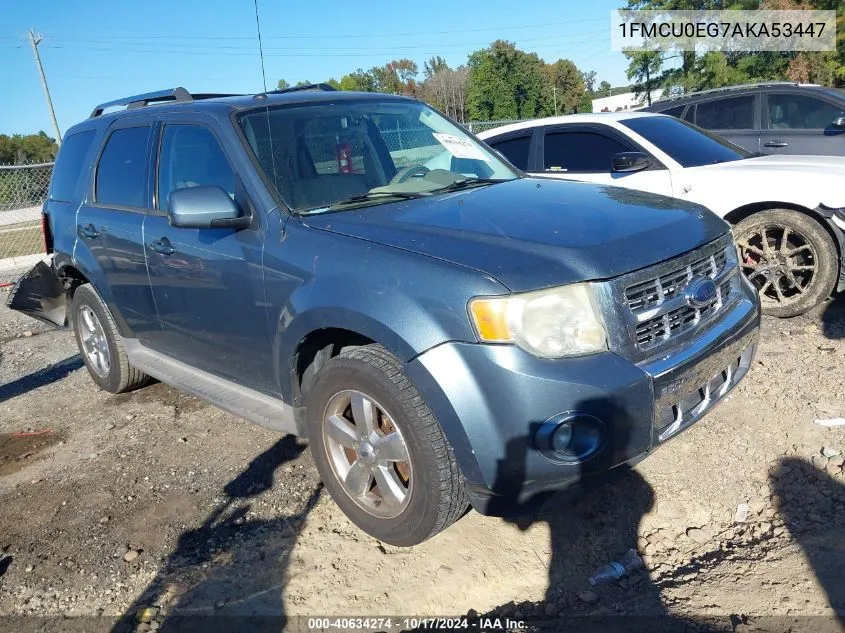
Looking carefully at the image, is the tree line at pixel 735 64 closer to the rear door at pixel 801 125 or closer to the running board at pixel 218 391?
the rear door at pixel 801 125

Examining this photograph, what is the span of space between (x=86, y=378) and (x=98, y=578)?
3047 mm

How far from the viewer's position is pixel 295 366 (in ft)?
9.86

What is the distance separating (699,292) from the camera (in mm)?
2693

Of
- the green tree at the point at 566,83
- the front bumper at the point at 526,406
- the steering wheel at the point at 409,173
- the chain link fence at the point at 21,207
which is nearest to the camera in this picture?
the front bumper at the point at 526,406

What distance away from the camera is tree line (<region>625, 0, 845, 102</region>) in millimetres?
25641

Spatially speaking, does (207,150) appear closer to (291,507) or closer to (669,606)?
(291,507)

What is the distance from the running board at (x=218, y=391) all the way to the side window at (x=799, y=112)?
7.31 m

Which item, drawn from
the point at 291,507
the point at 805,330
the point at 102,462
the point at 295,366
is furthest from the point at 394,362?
the point at 805,330

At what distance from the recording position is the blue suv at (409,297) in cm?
235

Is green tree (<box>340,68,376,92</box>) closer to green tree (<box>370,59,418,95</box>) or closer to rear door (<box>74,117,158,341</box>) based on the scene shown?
green tree (<box>370,59,418,95</box>)

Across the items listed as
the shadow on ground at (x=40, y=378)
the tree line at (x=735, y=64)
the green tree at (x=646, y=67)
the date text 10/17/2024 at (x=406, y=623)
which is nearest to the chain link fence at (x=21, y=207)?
the shadow on ground at (x=40, y=378)

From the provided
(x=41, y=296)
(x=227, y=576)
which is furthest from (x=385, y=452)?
(x=41, y=296)

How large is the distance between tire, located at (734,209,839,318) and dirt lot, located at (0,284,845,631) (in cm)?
114

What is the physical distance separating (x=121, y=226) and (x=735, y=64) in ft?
107
